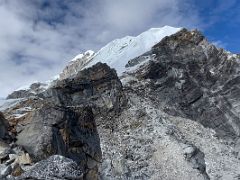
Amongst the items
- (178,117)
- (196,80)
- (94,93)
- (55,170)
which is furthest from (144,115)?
(55,170)

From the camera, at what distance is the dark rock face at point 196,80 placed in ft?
166

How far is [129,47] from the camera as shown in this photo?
66.1 m

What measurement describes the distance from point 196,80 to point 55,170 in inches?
1900

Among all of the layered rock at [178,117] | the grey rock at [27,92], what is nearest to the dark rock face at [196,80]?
the layered rock at [178,117]

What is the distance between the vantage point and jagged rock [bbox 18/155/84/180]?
275 inches

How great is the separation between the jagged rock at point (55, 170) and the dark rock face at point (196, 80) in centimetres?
4139

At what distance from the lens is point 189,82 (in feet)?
176

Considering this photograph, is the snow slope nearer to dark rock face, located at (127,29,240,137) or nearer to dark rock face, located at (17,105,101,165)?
dark rock face, located at (127,29,240,137)

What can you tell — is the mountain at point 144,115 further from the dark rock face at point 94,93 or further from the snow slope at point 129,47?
the snow slope at point 129,47

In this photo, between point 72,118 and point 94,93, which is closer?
point 72,118

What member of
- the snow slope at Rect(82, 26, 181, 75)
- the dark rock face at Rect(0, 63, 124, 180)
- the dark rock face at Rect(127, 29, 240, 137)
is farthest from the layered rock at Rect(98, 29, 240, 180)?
the snow slope at Rect(82, 26, 181, 75)

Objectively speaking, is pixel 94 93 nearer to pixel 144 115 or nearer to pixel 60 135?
pixel 144 115

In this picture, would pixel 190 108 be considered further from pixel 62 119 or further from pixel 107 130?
pixel 62 119

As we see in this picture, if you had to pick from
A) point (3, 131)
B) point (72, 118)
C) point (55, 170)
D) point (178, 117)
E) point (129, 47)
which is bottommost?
point (55, 170)
